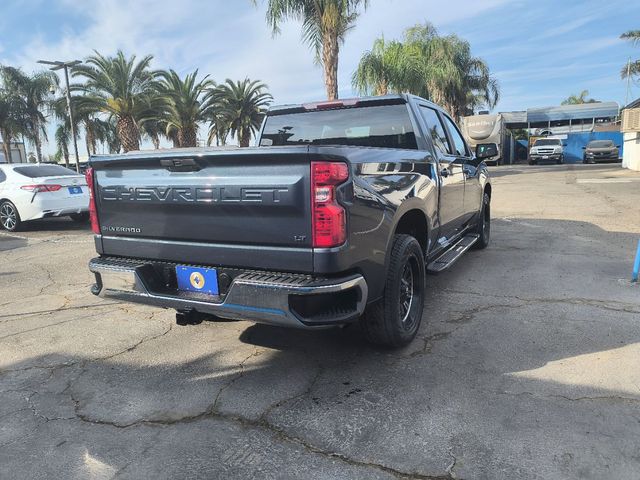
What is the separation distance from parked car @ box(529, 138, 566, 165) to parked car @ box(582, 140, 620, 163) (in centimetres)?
182

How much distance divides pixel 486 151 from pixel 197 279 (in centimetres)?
435

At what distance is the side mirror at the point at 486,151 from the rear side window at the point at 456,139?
8.3 inches

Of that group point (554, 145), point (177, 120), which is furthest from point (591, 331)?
point (554, 145)

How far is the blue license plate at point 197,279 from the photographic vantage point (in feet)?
9.85

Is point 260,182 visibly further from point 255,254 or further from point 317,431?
point 317,431

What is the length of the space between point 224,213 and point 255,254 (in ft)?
1.06

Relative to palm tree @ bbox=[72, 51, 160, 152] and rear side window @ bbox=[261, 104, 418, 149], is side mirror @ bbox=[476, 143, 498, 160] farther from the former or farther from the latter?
palm tree @ bbox=[72, 51, 160, 152]

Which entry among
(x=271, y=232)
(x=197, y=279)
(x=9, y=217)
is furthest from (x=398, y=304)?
(x=9, y=217)

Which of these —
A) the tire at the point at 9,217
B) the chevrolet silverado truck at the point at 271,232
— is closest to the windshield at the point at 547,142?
the tire at the point at 9,217

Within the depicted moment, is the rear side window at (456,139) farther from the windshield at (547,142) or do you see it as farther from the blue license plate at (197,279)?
the windshield at (547,142)

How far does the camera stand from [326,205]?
2654mm

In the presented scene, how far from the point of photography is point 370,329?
11.1 ft

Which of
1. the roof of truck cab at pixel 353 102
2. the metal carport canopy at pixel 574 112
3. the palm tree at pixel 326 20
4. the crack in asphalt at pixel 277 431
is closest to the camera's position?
the crack in asphalt at pixel 277 431

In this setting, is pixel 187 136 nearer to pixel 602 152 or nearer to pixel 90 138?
pixel 90 138
